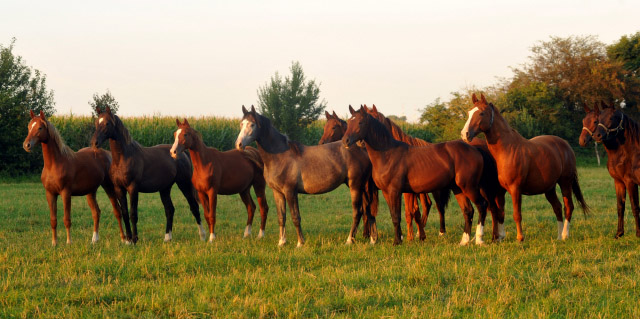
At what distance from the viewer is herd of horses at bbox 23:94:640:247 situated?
1010 centimetres

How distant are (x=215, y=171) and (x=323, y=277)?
→ 4.64m

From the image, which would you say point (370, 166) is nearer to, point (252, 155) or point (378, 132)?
point (378, 132)

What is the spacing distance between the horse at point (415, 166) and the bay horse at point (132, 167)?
157 inches

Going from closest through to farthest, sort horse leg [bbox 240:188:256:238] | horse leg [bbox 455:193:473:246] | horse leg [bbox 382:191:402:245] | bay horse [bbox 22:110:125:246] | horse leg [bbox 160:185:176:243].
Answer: horse leg [bbox 455:193:473:246] → horse leg [bbox 382:191:402:245] → bay horse [bbox 22:110:125:246] → horse leg [bbox 160:185:176:243] → horse leg [bbox 240:188:256:238]

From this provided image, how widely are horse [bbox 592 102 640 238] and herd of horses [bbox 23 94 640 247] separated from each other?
18 mm

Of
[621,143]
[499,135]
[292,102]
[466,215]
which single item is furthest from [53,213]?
[292,102]

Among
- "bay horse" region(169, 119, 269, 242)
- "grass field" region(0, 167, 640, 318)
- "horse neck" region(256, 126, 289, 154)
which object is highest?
"horse neck" region(256, 126, 289, 154)

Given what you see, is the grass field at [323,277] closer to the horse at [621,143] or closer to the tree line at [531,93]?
the horse at [621,143]

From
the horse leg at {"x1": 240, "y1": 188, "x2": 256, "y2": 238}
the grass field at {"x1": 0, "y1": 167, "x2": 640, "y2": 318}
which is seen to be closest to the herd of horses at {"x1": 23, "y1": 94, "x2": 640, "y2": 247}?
the grass field at {"x1": 0, "y1": 167, "x2": 640, "y2": 318}

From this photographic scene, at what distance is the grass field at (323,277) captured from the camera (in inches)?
242

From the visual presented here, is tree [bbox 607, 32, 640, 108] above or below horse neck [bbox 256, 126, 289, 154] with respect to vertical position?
above

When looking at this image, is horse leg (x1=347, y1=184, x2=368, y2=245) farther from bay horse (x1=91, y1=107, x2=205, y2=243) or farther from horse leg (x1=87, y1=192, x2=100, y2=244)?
horse leg (x1=87, y1=192, x2=100, y2=244)

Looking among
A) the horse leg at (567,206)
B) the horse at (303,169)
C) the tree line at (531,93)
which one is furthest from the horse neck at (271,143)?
the tree line at (531,93)

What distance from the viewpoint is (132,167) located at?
1102cm
